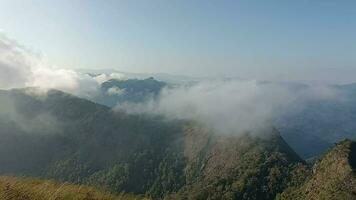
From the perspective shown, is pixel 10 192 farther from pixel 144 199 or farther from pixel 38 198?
pixel 144 199

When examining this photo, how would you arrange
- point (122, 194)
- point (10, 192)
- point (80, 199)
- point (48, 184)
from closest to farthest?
point (10, 192) → point (80, 199) → point (48, 184) → point (122, 194)

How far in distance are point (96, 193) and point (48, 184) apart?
1414 millimetres

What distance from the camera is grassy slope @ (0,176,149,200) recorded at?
11641 mm

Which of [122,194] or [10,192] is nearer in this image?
[10,192]

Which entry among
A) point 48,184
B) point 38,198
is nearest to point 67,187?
point 48,184

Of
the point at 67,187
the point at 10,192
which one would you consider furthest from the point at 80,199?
the point at 10,192

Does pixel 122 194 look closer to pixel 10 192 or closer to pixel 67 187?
pixel 67 187

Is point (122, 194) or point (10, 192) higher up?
point (10, 192)

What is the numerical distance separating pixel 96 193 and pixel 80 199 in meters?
1.09

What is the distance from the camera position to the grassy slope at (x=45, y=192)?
1164 centimetres

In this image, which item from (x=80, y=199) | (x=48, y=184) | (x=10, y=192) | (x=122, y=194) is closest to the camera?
(x=10, y=192)

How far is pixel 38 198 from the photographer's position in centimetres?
1182

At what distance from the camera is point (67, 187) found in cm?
1356

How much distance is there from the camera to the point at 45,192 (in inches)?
487
